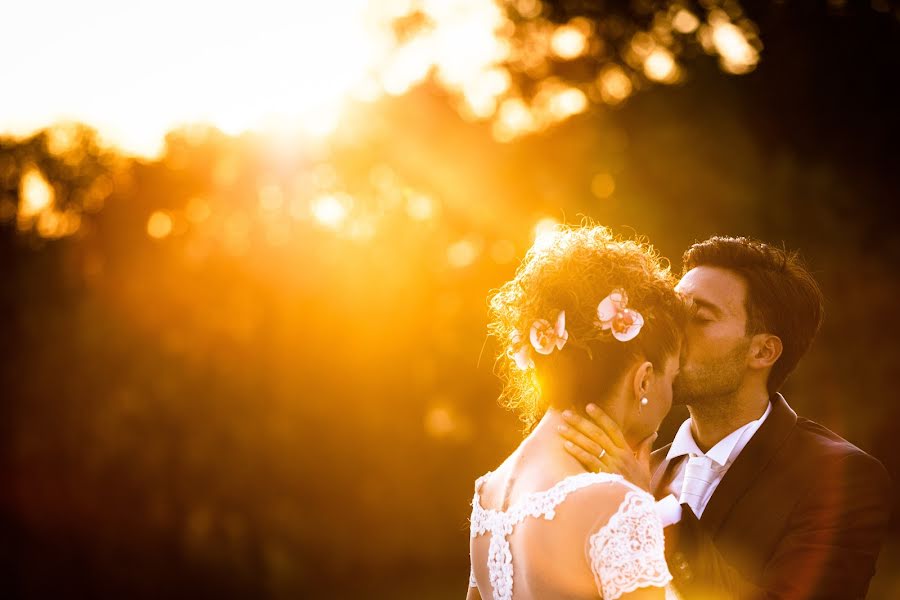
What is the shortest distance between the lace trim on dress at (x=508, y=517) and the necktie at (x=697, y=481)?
138 cm

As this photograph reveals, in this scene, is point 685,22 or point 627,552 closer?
point 627,552

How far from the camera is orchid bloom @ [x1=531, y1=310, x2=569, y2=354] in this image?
290cm

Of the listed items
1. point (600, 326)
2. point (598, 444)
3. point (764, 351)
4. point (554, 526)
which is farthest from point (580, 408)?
point (764, 351)

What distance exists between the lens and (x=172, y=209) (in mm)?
13484

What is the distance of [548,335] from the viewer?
115 inches

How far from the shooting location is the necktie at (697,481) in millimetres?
4145

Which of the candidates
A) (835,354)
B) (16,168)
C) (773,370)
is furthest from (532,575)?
(835,354)

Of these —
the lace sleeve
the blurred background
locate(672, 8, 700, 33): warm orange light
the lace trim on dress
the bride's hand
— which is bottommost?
the lace sleeve

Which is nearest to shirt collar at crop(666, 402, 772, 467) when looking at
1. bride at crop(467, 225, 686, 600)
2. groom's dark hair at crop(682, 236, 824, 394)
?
groom's dark hair at crop(682, 236, 824, 394)

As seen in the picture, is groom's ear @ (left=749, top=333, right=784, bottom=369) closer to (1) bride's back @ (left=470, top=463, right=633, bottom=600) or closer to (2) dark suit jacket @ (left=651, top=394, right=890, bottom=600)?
(2) dark suit jacket @ (left=651, top=394, right=890, bottom=600)

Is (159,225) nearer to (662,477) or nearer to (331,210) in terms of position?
(331,210)

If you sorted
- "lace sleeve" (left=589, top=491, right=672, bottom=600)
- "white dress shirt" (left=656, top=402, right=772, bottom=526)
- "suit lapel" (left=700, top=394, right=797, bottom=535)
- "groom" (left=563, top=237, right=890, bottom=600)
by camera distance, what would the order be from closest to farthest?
"lace sleeve" (left=589, top=491, right=672, bottom=600) → "groom" (left=563, top=237, right=890, bottom=600) → "suit lapel" (left=700, top=394, right=797, bottom=535) → "white dress shirt" (left=656, top=402, right=772, bottom=526)

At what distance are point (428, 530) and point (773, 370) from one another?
10739 mm

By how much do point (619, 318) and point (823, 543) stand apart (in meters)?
1.50
